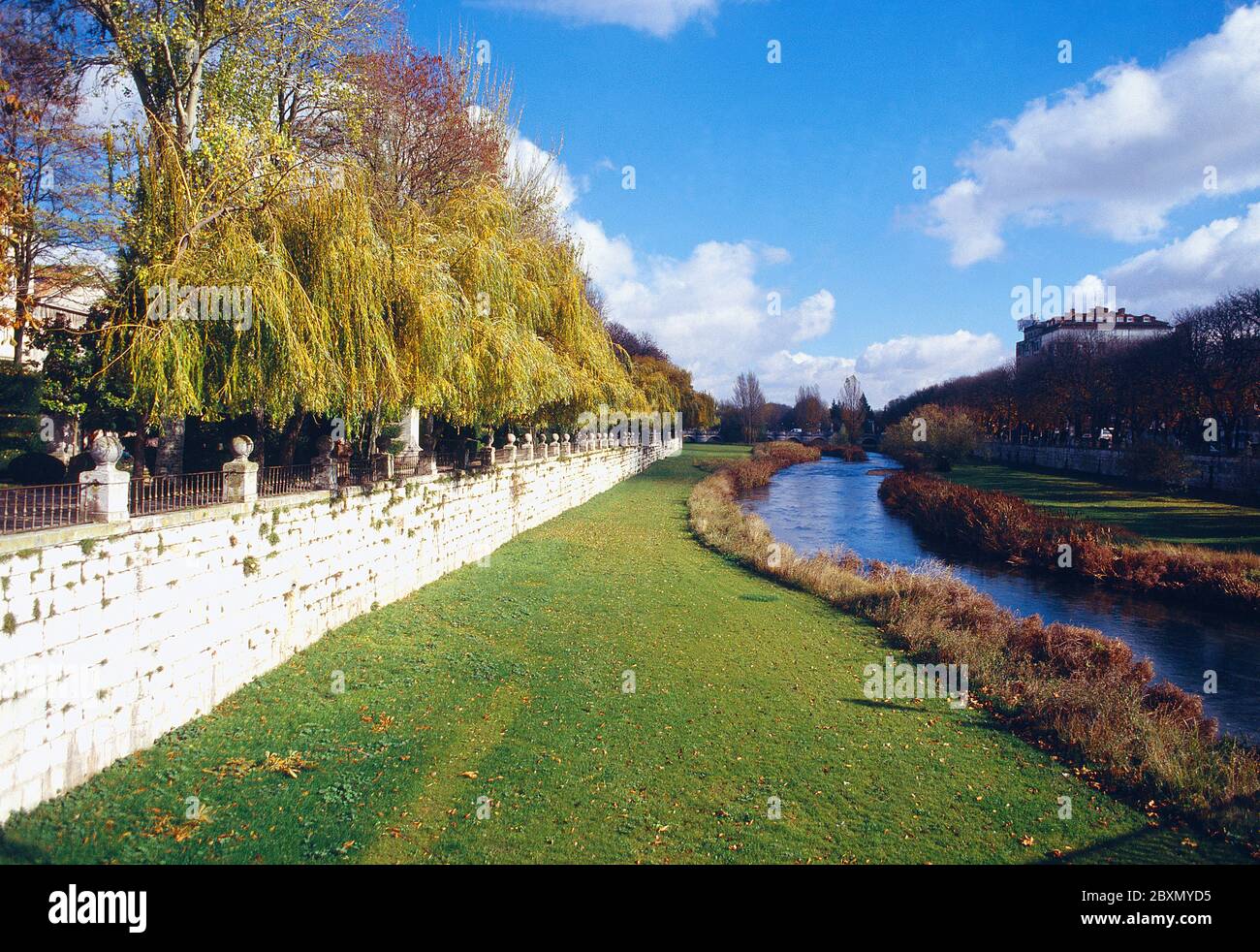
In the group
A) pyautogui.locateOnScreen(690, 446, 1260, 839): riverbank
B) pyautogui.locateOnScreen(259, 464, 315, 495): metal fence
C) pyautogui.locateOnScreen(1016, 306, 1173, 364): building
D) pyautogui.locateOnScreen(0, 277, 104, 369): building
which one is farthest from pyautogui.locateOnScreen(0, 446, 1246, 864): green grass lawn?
pyautogui.locateOnScreen(1016, 306, 1173, 364): building

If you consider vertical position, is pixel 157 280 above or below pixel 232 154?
below

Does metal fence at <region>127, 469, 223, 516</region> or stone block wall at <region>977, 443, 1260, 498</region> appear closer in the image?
metal fence at <region>127, 469, 223, 516</region>

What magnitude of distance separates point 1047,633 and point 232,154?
1791cm

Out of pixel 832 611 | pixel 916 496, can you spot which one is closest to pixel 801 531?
pixel 916 496

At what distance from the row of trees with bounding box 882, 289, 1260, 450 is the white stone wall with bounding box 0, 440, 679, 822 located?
4639 centimetres

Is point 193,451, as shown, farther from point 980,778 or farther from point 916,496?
point 916,496

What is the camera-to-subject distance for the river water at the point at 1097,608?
596 inches

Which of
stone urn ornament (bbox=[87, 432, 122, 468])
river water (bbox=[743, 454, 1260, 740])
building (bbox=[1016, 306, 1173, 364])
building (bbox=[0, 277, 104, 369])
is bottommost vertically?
river water (bbox=[743, 454, 1260, 740])

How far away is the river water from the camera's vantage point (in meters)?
15.1

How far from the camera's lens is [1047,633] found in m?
15.7

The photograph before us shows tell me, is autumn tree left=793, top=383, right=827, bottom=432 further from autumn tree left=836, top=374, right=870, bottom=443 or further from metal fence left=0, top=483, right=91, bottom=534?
metal fence left=0, top=483, right=91, bottom=534

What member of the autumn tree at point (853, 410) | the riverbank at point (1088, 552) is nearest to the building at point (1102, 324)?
the autumn tree at point (853, 410)

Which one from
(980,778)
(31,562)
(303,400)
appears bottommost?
(980,778)
